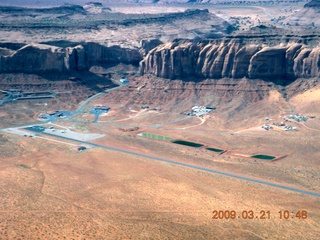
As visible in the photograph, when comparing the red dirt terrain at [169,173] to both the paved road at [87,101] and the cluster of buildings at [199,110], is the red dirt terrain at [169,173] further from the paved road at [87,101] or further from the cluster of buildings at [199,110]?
the paved road at [87,101]

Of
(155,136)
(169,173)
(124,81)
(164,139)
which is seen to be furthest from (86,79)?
(169,173)

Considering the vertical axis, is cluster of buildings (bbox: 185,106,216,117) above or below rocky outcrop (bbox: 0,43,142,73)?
below

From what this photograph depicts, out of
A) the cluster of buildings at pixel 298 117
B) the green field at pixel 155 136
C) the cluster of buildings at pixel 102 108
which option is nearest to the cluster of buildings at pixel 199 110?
the green field at pixel 155 136

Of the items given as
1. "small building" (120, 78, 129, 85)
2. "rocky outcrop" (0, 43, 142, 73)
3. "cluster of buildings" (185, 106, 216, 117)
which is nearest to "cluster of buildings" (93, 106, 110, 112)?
"rocky outcrop" (0, 43, 142, 73)

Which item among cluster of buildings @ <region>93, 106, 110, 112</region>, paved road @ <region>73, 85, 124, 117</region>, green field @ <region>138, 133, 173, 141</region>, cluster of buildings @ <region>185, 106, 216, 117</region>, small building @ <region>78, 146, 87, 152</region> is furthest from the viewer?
paved road @ <region>73, 85, 124, 117</region>

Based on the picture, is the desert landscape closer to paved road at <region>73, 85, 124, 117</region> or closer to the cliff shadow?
the cliff shadow
